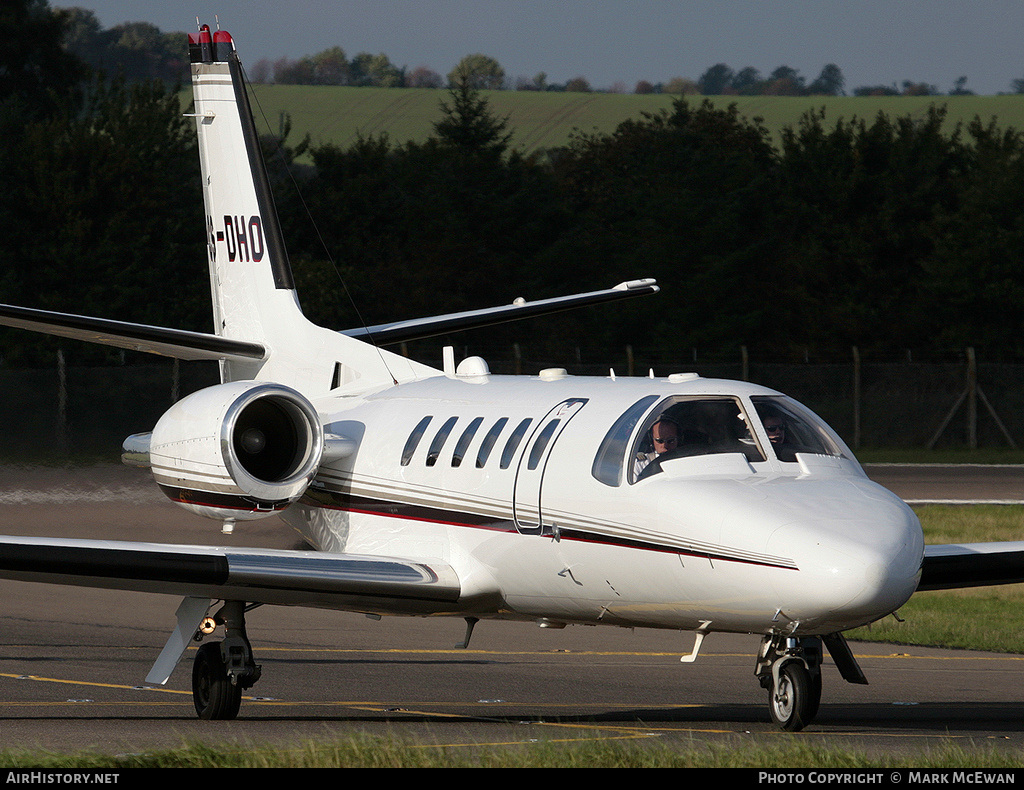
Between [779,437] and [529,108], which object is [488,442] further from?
[529,108]

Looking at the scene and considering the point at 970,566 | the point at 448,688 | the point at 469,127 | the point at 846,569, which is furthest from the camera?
the point at 469,127

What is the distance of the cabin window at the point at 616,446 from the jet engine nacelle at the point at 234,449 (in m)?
3.40

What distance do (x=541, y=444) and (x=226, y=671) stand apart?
9.84 ft

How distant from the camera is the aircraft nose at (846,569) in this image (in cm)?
937

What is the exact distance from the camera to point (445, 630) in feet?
62.6

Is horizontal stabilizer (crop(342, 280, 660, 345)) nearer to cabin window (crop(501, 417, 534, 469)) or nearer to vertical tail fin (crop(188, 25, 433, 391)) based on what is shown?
vertical tail fin (crop(188, 25, 433, 391))

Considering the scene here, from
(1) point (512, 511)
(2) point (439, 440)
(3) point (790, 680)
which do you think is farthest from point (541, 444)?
(3) point (790, 680)

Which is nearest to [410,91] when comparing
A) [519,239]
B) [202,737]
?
[519,239]

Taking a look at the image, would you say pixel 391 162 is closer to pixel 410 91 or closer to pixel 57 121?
pixel 57 121

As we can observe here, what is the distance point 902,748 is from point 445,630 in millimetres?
9706

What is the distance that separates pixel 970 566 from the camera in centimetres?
→ 1179

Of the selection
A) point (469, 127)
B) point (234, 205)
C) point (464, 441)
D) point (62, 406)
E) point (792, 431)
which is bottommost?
point (62, 406)

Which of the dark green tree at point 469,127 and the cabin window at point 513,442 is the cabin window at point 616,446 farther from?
the dark green tree at point 469,127
